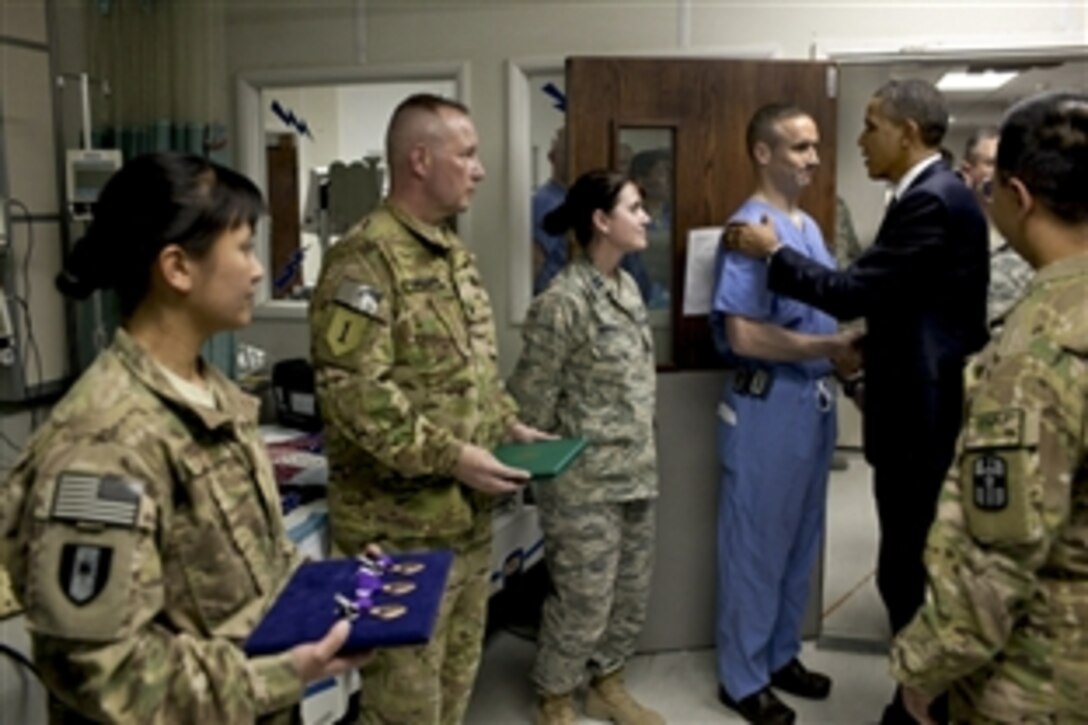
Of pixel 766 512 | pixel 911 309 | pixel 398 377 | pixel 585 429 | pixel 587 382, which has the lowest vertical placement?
pixel 766 512

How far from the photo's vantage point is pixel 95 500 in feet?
3.05

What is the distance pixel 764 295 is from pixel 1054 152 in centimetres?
137

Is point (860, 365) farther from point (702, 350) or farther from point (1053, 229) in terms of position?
point (1053, 229)

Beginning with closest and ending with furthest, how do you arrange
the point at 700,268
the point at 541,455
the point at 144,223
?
the point at 144,223
the point at 541,455
the point at 700,268

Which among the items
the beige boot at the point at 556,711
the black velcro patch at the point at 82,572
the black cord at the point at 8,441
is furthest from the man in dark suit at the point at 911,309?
the black cord at the point at 8,441

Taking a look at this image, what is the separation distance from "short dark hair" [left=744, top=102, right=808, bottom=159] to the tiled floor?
123 cm

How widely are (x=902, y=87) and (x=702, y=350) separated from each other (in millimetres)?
984

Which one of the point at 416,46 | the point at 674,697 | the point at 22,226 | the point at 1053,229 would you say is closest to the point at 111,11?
the point at 22,226

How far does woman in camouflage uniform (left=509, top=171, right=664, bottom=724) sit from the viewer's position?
8.09 feet

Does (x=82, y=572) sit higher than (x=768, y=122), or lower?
lower

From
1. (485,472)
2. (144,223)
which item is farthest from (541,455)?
(144,223)

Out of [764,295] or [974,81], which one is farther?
[974,81]

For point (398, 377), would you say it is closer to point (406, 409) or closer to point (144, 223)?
point (406, 409)

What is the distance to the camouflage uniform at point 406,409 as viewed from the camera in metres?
1.77
